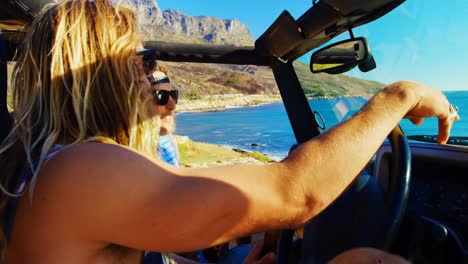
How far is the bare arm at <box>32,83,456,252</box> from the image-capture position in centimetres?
97

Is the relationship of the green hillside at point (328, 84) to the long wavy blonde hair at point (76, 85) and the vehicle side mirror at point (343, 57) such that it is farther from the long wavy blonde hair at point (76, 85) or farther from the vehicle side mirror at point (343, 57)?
the long wavy blonde hair at point (76, 85)

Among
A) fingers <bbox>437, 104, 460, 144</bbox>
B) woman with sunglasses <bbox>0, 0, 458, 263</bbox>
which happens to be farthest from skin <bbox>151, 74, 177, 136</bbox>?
fingers <bbox>437, 104, 460, 144</bbox>

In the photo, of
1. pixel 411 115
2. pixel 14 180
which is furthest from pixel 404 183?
pixel 14 180

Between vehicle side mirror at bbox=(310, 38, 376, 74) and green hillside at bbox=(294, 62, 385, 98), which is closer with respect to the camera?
vehicle side mirror at bbox=(310, 38, 376, 74)

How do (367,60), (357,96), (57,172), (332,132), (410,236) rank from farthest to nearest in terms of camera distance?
(357,96)
(367,60)
(410,236)
(332,132)
(57,172)

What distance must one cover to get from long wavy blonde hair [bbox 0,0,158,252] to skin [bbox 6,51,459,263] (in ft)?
0.57

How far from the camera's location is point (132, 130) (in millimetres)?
1271

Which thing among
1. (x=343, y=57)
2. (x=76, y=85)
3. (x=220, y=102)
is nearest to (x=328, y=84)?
(x=343, y=57)

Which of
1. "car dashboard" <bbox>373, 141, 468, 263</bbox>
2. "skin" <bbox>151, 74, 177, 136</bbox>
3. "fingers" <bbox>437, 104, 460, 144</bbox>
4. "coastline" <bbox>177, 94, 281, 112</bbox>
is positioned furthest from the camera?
"coastline" <bbox>177, 94, 281, 112</bbox>

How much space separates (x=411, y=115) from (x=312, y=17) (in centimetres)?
110

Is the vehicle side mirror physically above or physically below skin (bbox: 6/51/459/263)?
above

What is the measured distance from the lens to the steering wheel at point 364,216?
1195 mm

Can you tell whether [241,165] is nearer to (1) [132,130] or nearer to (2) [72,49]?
(1) [132,130]

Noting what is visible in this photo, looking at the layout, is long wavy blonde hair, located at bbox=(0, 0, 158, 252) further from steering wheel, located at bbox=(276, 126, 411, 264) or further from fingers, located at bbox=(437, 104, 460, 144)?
fingers, located at bbox=(437, 104, 460, 144)
